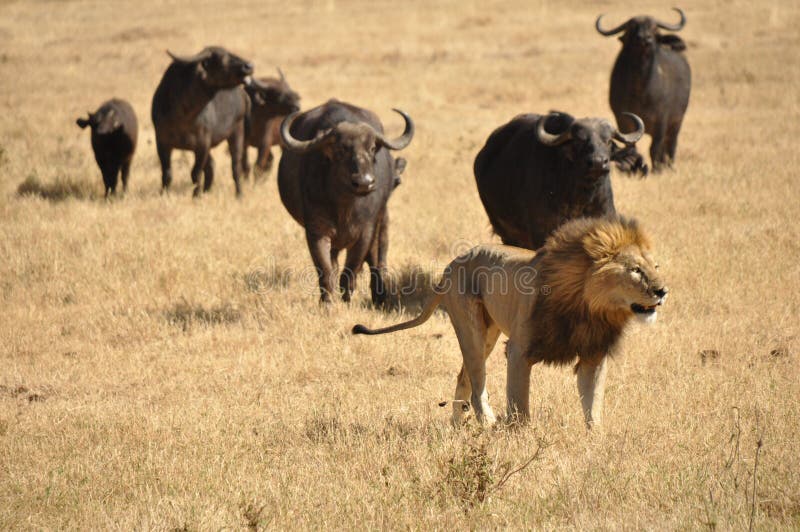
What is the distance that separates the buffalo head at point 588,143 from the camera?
8461 millimetres

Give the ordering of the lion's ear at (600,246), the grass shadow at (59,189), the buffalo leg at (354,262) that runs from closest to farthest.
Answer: the lion's ear at (600,246) → the buffalo leg at (354,262) → the grass shadow at (59,189)

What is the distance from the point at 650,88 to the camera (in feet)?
51.9

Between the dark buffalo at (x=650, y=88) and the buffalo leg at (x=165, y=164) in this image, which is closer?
the buffalo leg at (x=165, y=164)

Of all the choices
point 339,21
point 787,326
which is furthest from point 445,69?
point 787,326

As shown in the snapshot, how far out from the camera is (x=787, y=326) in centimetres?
837

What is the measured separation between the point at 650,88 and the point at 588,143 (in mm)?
7732

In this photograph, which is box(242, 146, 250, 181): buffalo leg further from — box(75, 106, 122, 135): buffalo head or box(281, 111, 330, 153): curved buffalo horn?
box(281, 111, 330, 153): curved buffalo horn

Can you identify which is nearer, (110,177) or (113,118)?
(110,177)

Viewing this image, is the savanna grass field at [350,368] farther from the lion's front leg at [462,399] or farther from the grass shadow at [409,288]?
the lion's front leg at [462,399]

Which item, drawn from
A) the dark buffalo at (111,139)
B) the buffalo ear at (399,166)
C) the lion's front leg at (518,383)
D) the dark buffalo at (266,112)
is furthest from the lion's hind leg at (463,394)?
the dark buffalo at (266,112)

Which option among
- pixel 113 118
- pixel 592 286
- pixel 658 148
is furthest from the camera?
pixel 658 148

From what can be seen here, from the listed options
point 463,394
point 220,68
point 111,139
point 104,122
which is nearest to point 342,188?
point 463,394

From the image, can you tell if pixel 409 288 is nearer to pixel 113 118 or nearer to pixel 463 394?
pixel 463 394

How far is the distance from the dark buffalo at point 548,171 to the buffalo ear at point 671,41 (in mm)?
7103
